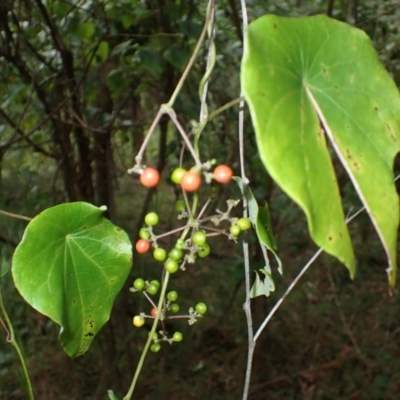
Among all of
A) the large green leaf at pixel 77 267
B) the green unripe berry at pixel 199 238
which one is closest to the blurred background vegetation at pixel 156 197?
the large green leaf at pixel 77 267

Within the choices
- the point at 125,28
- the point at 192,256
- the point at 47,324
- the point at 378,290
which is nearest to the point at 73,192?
the point at 125,28

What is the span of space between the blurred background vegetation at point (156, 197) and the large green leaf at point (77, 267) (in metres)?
0.83

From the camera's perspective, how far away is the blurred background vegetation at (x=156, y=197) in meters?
1.85

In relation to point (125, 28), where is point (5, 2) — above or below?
above

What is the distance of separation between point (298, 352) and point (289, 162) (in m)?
2.52

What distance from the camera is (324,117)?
1.77 ft

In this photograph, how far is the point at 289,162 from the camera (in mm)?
463

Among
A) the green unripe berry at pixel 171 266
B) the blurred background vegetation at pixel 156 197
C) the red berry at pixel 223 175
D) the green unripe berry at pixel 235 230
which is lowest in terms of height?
the blurred background vegetation at pixel 156 197

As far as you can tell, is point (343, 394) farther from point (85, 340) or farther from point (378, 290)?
point (85, 340)

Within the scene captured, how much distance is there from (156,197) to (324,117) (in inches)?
78.8

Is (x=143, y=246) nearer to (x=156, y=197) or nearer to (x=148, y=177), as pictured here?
(x=148, y=177)

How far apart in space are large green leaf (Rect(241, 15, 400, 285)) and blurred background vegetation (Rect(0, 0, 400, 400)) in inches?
38.0

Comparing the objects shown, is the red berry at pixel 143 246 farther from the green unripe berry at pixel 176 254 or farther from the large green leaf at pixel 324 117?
the large green leaf at pixel 324 117

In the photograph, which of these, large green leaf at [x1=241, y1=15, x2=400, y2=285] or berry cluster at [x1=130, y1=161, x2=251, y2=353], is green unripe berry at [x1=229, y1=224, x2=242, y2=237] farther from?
large green leaf at [x1=241, y1=15, x2=400, y2=285]
